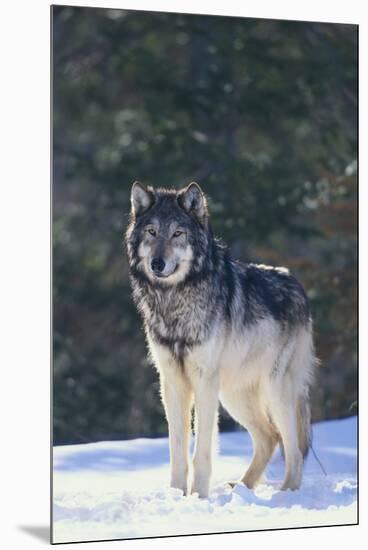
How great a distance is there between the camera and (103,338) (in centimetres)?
1442

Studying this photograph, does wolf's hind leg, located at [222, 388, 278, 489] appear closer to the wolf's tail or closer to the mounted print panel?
the mounted print panel

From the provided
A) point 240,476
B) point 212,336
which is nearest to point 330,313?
point 240,476

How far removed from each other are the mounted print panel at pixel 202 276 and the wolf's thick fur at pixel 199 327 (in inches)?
0.5

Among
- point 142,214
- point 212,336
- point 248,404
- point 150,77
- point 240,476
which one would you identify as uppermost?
point 150,77

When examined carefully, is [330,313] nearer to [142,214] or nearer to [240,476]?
[240,476]

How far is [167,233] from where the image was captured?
6.88 m

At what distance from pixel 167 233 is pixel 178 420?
111 centimetres

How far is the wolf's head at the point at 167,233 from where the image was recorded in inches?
271

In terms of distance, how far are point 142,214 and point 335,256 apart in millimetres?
6877

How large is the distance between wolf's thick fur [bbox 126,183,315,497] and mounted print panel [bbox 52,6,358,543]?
0.01 meters

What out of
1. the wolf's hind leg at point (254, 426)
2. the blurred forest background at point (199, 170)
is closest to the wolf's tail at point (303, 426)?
the wolf's hind leg at point (254, 426)

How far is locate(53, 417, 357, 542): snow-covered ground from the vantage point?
22.8 feet

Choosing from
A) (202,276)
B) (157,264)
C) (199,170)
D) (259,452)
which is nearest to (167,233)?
(157,264)

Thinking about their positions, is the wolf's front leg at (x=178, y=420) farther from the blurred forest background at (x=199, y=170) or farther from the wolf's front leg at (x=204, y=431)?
the blurred forest background at (x=199, y=170)
